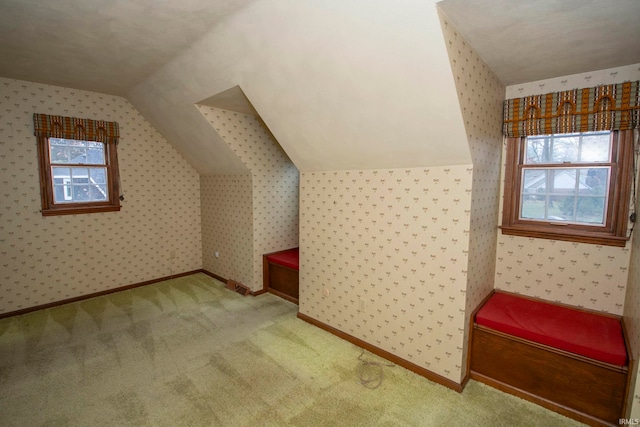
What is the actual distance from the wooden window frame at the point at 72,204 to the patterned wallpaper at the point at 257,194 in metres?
1.25

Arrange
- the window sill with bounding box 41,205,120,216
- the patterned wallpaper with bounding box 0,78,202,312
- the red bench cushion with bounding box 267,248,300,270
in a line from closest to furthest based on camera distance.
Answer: the patterned wallpaper with bounding box 0,78,202,312, the window sill with bounding box 41,205,120,216, the red bench cushion with bounding box 267,248,300,270

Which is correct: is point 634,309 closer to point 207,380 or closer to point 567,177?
point 567,177

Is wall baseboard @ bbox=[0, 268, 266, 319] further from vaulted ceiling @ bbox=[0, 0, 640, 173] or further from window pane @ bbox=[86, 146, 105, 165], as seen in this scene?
vaulted ceiling @ bbox=[0, 0, 640, 173]

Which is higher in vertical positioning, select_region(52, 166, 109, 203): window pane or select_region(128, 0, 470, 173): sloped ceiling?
select_region(128, 0, 470, 173): sloped ceiling

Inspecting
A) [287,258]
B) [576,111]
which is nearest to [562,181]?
[576,111]

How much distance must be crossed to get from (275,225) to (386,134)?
7.79 ft

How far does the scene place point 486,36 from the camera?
1.79 meters

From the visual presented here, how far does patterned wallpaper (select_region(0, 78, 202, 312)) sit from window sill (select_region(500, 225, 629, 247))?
4.34 metres

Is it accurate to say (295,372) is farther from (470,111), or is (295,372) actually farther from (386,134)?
(470,111)

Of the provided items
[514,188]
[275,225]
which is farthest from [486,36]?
[275,225]

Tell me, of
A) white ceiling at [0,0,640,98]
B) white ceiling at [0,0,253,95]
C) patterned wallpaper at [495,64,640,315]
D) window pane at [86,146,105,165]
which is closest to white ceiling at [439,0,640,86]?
white ceiling at [0,0,640,98]

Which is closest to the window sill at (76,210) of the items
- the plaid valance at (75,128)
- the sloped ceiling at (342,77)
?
the plaid valance at (75,128)

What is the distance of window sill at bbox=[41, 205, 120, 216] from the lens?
11.8 ft

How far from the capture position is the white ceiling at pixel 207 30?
1.57 metres
